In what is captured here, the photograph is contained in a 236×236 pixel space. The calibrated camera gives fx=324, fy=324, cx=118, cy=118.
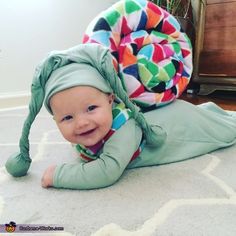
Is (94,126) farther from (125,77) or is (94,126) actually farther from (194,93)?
(194,93)

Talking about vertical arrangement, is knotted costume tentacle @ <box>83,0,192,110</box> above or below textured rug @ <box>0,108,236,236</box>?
above

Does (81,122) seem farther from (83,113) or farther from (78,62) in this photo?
(78,62)

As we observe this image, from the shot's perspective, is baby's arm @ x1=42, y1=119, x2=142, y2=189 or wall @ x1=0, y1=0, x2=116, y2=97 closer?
baby's arm @ x1=42, y1=119, x2=142, y2=189

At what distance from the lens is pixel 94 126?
0.69 meters

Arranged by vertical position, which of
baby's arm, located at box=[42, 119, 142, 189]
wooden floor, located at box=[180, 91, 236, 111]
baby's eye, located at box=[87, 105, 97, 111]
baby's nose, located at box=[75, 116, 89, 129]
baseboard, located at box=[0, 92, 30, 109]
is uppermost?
baby's eye, located at box=[87, 105, 97, 111]

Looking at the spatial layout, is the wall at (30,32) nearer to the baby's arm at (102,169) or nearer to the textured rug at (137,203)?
the textured rug at (137,203)

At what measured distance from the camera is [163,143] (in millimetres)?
829

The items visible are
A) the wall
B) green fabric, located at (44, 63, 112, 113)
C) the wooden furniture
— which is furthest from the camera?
the wooden furniture

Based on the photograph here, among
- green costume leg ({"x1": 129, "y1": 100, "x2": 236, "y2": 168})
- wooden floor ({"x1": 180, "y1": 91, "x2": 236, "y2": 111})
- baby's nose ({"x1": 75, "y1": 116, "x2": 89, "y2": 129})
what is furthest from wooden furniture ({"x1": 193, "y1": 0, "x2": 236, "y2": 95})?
baby's nose ({"x1": 75, "y1": 116, "x2": 89, "y2": 129})

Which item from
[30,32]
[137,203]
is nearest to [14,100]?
[30,32]

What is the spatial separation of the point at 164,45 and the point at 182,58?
7 centimetres

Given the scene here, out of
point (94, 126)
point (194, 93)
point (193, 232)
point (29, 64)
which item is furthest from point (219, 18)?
point (193, 232)

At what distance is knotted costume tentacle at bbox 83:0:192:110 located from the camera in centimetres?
84

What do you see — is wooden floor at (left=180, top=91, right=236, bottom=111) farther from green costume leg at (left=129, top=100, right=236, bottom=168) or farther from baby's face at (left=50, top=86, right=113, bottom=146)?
baby's face at (left=50, top=86, right=113, bottom=146)
